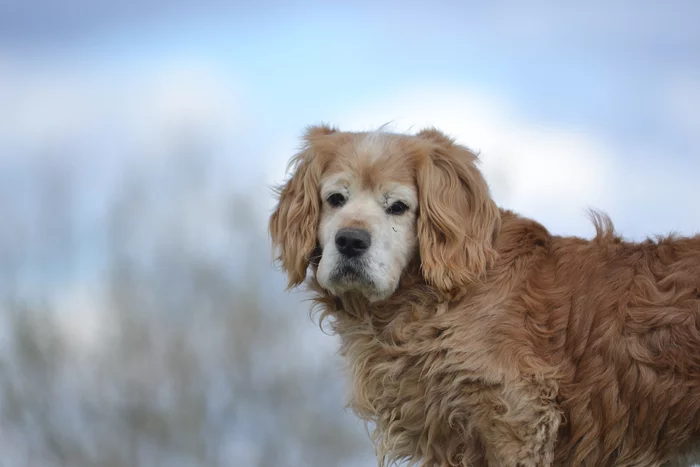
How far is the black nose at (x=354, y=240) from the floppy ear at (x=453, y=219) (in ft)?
1.86

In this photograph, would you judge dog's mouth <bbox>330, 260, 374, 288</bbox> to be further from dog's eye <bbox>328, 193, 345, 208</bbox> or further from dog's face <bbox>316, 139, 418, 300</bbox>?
dog's eye <bbox>328, 193, 345, 208</bbox>

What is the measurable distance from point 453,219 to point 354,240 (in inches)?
36.8

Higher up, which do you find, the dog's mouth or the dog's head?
the dog's head

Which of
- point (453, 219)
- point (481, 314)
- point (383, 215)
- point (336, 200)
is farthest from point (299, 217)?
point (481, 314)

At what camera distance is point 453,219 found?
6859mm

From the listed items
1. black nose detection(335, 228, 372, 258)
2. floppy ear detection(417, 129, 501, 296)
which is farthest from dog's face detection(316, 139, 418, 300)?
floppy ear detection(417, 129, 501, 296)

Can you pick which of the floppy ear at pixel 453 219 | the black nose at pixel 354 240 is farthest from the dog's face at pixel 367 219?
the floppy ear at pixel 453 219

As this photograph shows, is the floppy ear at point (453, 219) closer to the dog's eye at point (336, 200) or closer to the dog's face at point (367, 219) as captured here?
the dog's face at point (367, 219)

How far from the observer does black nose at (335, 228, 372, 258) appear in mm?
6438

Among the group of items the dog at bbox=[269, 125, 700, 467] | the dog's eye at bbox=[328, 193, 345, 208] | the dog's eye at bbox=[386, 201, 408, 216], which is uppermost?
the dog's eye at bbox=[328, 193, 345, 208]

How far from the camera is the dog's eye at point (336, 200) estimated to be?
6.95 m

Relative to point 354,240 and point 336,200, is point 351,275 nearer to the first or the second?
point 354,240

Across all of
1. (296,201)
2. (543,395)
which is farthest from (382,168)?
(543,395)

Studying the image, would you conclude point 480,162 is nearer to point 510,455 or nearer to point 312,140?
point 312,140
